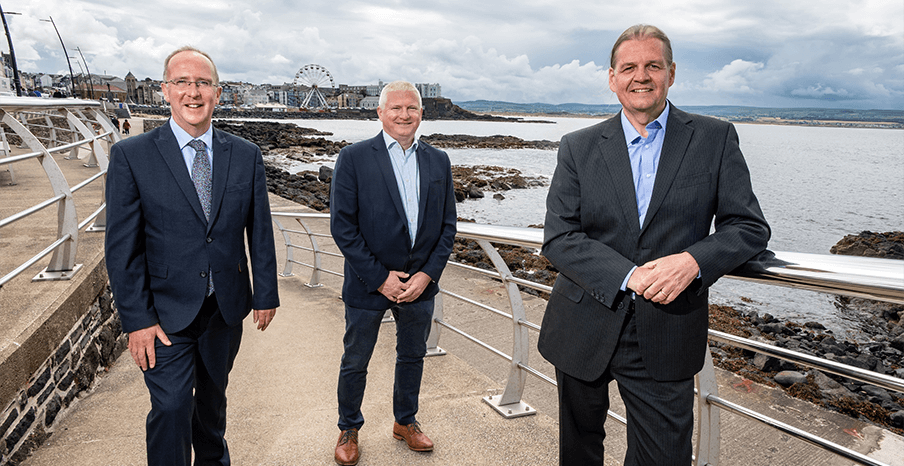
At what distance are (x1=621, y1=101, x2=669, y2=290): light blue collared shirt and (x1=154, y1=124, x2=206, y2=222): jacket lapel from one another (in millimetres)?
1348

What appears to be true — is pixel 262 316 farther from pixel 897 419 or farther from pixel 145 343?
pixel 897 419

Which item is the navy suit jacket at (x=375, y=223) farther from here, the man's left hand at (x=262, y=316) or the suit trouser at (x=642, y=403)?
the suit trouser at (x=642, y=403)

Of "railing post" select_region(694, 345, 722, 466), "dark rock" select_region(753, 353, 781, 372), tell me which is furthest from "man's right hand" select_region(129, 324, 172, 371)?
"dark rock" select_region(753, 353, 781, 372)

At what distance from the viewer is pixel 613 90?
1557 millimetres

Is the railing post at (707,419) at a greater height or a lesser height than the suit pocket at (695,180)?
lesser

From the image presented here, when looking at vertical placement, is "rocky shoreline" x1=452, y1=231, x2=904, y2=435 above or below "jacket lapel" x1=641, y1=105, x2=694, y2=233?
below

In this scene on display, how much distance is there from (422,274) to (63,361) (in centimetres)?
190

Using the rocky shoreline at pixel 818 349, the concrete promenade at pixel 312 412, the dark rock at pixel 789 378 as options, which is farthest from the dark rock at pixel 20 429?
the dark rock at pixel 789 378

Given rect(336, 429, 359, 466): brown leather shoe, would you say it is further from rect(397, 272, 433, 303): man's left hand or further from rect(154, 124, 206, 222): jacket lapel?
rect(154, 124, 206, 222): jacket lapel

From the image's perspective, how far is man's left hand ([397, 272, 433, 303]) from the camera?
2.21m

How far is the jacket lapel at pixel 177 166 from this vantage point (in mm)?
1734

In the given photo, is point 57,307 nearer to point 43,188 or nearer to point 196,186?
point 196,186

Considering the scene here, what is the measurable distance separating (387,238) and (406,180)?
0.85ft

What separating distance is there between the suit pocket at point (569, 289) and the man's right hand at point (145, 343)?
4.07ft
